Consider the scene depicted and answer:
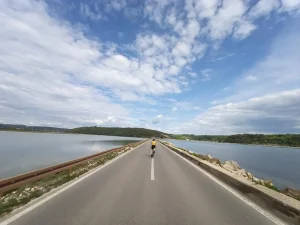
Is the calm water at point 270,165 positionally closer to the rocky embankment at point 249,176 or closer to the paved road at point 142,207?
the rocky embankment at point 249,176

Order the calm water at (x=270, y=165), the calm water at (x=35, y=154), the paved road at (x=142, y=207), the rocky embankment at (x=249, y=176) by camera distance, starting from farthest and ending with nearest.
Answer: the calm water at (x=270, y=165)
the calm water at (x=35, y=154)
the rocky embankment at (x=249, y=176)
the paved road at (x=142, y=207)

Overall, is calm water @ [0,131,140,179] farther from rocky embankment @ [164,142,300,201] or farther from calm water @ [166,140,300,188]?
calm water @ [166,140,300,188]

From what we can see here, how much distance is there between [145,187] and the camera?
877 cm

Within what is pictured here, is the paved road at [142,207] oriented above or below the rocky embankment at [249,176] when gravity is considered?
below

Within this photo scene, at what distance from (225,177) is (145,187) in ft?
13.7

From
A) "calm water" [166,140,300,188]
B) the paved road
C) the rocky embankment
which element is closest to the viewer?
the paved road

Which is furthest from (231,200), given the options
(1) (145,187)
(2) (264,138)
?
(2) (264,138)

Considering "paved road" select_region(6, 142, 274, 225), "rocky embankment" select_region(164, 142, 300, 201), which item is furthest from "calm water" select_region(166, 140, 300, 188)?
"paved road" select_region(6, 142, 274, 225)

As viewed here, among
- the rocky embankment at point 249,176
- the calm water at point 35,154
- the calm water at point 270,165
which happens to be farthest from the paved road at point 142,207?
the calm water at point 270,165

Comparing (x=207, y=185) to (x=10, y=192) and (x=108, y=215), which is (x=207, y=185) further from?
(x=10, y=192)

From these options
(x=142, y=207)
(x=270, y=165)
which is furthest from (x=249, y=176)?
(x=270, y=165)

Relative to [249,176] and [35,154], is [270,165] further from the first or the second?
[35,154]

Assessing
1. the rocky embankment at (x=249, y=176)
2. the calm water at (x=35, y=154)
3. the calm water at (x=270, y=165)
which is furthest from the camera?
the calm water at (x=270, y=165)

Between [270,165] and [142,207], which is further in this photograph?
[270,165]
